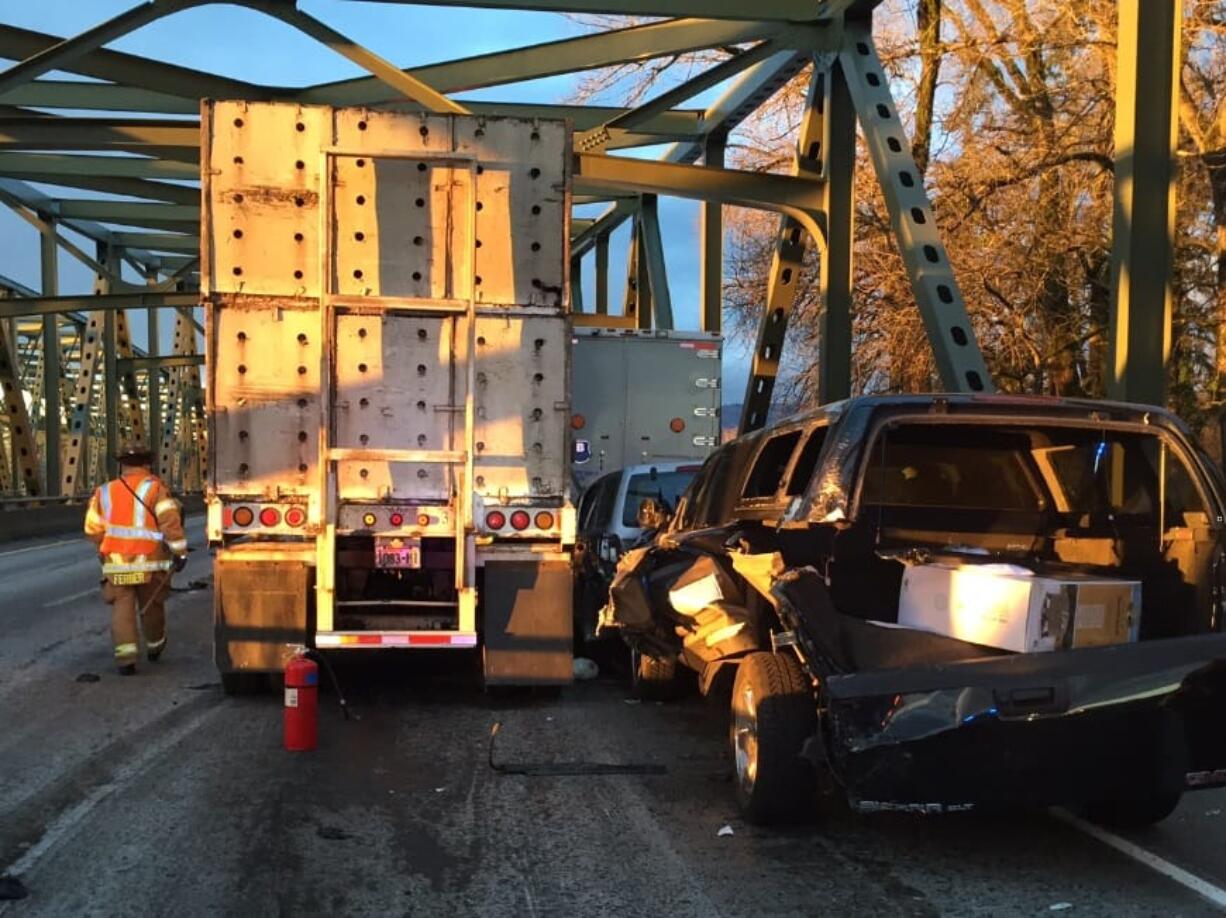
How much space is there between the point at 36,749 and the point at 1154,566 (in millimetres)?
5924

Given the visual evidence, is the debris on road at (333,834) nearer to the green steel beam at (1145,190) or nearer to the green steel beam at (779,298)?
the green steel beam at (1145,190)

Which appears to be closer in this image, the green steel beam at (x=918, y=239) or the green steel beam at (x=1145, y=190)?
the green steel beam at (x=1145, y=190)

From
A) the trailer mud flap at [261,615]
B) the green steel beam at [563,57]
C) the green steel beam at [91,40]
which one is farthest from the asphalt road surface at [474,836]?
the green steel beam at [563,57]

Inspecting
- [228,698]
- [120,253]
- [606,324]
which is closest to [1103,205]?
[606,324]

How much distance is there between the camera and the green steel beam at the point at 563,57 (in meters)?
14.7

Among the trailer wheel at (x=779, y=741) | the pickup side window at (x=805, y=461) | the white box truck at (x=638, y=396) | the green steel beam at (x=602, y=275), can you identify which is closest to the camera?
the trailer wheel at (x=779, y=741)

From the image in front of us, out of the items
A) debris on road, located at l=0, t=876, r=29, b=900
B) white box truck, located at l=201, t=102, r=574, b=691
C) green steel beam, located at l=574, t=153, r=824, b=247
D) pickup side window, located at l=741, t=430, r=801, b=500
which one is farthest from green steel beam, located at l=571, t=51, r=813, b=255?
debris on road, located at l=0, t=876, r=29, b=900

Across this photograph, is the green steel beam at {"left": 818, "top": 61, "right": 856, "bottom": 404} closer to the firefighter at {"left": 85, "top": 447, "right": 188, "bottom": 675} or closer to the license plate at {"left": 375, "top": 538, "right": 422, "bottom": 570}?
the license plate at {"left": 375, "top": 538, "right": 422, "bottom": 570}

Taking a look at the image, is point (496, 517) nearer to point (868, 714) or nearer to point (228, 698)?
point (228, 698)

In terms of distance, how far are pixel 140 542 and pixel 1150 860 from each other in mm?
7797

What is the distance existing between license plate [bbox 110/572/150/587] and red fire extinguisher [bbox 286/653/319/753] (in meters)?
3.43

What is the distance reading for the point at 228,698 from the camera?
8.02 m

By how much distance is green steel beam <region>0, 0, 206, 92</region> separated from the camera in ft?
41.3

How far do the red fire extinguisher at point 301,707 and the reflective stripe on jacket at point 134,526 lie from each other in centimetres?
360
